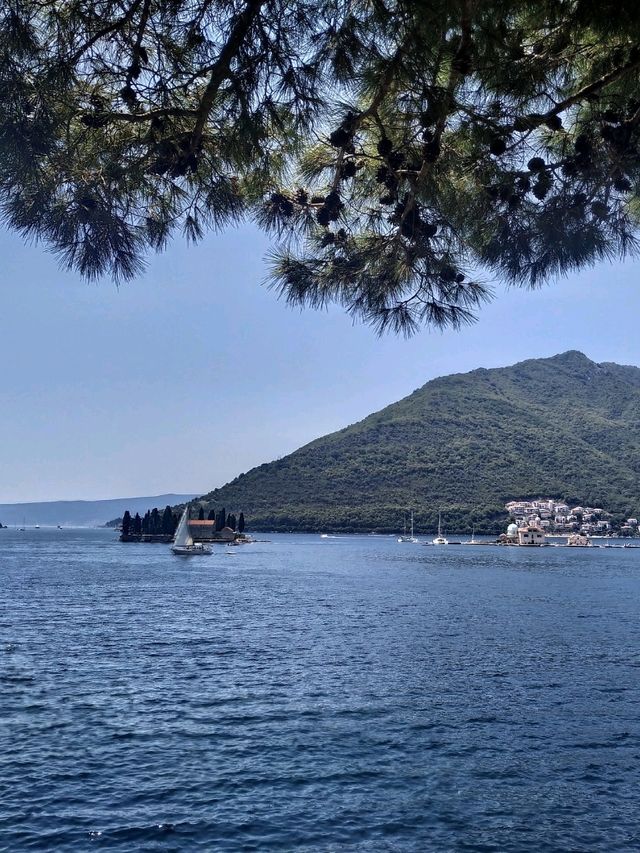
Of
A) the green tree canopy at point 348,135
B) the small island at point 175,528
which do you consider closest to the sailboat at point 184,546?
the small island at point 175,528

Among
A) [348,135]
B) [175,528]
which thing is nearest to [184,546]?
[175,528]

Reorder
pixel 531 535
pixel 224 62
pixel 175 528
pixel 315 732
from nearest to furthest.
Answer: pixel 224 62 → pixel 315 732 → pixel 175 528 → pixel 531 535

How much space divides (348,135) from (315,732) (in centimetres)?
1351

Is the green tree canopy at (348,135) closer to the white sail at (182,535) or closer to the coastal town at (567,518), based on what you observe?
the white sail at (182,535)

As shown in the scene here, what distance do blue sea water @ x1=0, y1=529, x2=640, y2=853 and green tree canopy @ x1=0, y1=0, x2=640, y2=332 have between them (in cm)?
835

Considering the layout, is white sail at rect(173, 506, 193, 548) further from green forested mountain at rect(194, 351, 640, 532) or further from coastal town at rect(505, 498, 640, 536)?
coastal town at rect(505, 498, 640, 536)

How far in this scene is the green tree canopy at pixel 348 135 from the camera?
17.1ft

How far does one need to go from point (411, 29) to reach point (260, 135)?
130cm

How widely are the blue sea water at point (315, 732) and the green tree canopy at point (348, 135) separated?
27.4 ft

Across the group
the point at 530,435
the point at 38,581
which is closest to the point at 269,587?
the point at 38,581

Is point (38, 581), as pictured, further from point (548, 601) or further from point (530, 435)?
point (530, 435)

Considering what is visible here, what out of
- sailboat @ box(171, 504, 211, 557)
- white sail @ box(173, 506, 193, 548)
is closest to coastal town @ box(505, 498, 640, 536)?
sailboat @ box(171, 504, 211, 557)

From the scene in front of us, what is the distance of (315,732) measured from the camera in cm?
1625

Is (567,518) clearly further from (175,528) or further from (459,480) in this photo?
(175,528)
